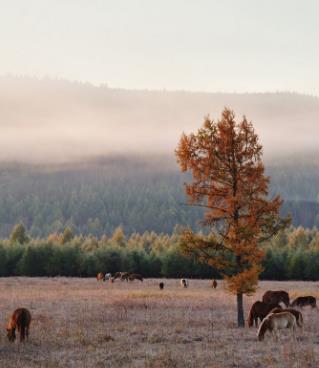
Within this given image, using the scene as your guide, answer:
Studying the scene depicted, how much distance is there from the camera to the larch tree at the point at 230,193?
26359mm

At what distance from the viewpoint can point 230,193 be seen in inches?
1065

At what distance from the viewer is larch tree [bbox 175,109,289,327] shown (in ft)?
86.5

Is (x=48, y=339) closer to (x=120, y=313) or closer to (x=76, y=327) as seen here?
(x=76, y=327)

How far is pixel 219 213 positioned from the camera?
27203 millimetres

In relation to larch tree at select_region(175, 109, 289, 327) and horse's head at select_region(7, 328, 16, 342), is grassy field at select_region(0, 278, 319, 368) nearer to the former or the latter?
horse's head at select_region(7, 328, 16, 342)

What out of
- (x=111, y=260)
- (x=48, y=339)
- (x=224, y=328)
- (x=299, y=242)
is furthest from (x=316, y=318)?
(x=299, y=242)

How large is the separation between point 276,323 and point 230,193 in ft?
21.7

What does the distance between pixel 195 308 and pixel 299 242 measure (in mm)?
101615

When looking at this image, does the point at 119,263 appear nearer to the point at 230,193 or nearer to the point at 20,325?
the point at 230,193

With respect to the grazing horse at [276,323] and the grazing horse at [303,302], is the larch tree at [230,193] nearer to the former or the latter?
the grazing horse at [276,323]

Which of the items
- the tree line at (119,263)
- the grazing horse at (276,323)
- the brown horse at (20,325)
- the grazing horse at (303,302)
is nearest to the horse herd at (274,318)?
the grazing horse at (276,323)

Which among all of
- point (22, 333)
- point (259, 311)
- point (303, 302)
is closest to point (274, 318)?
point (259, 311)

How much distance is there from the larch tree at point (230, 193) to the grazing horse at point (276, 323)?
277cm

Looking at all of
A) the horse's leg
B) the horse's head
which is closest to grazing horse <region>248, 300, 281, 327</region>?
the horse's leg
